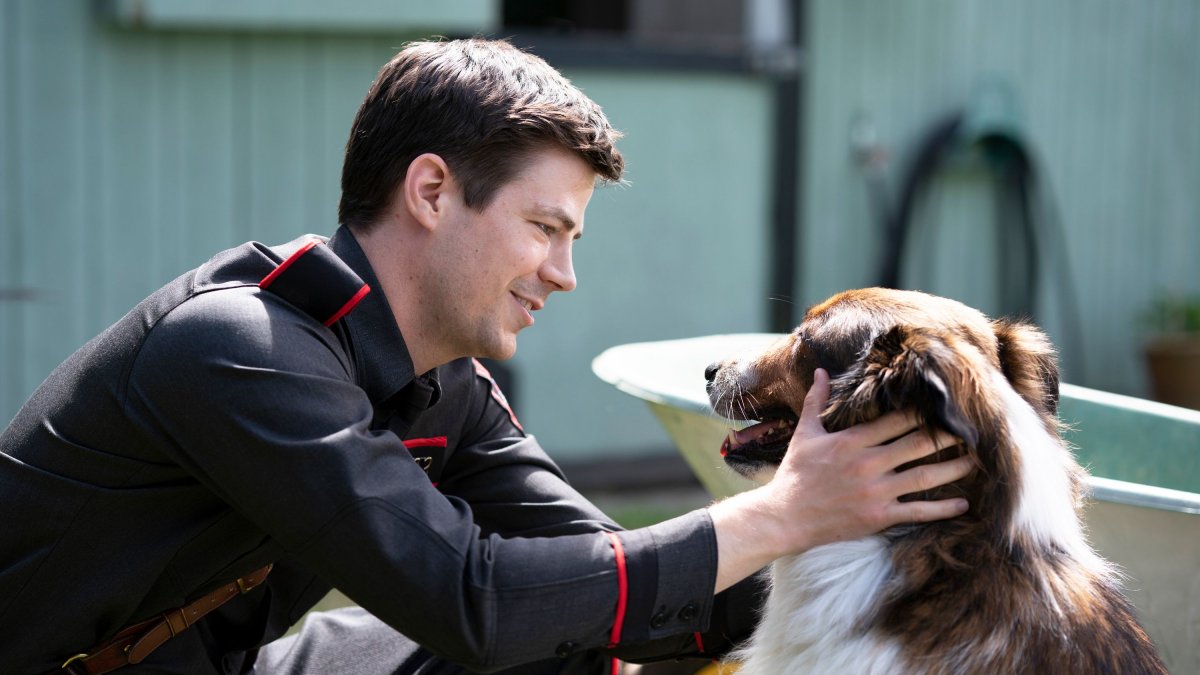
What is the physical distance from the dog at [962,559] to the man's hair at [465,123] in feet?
2.13

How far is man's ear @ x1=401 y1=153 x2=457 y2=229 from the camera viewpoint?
2.29m

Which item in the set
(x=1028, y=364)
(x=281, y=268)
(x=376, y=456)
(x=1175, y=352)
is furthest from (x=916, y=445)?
(x=1175, y=352)

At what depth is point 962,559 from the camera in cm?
217

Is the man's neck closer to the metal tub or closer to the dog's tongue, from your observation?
the dog's tongue

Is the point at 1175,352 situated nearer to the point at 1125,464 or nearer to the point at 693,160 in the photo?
the point at 693,160

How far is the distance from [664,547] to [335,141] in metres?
4.10

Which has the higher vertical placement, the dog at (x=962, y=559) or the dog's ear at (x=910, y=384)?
the dog's ear at (x=910, y=384)

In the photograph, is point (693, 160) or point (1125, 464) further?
point (693, 160)

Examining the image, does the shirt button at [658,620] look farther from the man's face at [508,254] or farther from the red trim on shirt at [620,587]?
the man's face at [508,254]

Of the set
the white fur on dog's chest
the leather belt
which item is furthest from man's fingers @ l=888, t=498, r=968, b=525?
the leather belt

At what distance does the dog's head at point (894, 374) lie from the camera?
212cm

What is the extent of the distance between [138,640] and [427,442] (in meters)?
0.66

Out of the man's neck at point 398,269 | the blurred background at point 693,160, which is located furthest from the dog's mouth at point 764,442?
the blurred background at point 693,160

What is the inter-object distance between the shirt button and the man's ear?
2.60 feet
